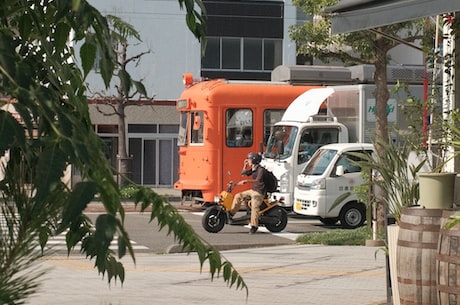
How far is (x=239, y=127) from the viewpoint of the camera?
28.8m

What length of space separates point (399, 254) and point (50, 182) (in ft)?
19.0

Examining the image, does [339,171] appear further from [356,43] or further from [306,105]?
[306,105]

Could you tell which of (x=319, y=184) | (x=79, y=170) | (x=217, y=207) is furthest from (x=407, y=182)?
(x=319, y=184)

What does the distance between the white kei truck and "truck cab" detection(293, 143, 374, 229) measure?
1652mm

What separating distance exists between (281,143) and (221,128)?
2.21 m

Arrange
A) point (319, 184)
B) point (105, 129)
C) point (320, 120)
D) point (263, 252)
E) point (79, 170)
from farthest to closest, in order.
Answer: point (105, 129) < point (320, 120) < point (319, 184) < point (263, 252) < point (79, 170)

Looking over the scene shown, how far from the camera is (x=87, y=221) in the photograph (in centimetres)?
324

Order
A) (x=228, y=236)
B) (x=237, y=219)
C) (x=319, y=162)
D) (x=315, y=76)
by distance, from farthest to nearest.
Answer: (x=315, y=76), (x=319, y=162), (x=237, y=219), (x=228, y=236)

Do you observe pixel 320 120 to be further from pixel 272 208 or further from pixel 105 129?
pixel 105 129

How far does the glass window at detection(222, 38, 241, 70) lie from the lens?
47562 mm

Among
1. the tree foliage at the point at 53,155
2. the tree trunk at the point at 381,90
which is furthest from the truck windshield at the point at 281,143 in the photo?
the tree foliage at the point at 53,155

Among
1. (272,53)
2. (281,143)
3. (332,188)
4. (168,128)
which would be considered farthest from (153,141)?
(332,188)

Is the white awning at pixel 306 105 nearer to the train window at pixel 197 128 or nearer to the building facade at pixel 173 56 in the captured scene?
the train window at pixel 197 128

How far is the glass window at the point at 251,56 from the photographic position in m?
47.7
